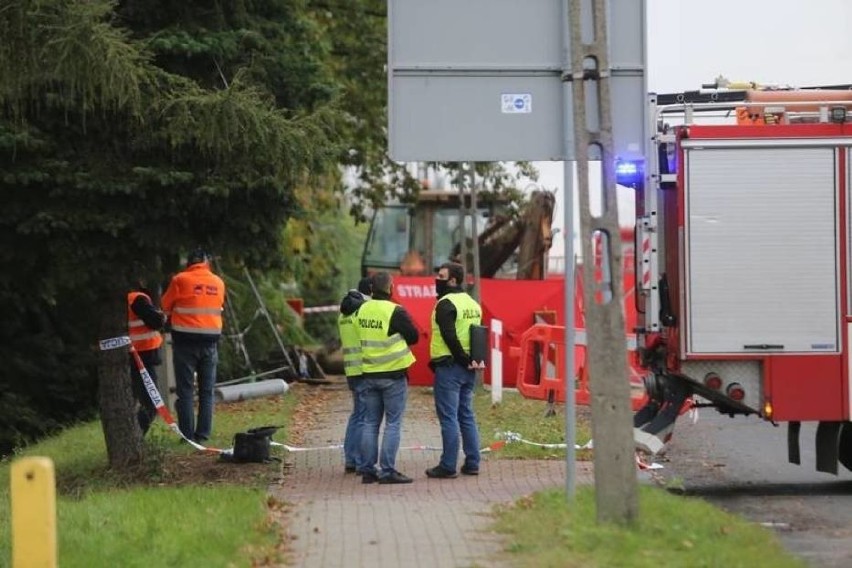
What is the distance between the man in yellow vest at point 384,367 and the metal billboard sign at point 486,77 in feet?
8.21

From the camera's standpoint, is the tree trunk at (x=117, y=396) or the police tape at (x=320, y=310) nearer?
the tree trunk at (x=117, y=396)

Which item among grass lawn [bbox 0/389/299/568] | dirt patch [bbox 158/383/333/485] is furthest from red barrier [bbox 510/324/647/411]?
grass lawn [bbox 0/389/299/568]

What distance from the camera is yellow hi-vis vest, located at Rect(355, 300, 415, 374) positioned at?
485 inches

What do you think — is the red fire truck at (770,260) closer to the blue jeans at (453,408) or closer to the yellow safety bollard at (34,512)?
the blue jeans at (453,408)

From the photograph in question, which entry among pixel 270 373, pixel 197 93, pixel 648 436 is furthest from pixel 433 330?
pixel 270 373

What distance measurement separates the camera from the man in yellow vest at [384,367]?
12281 millimetres

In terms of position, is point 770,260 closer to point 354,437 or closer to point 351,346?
point 351,346

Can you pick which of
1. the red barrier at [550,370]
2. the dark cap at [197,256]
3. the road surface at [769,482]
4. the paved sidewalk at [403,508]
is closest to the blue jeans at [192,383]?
the dark cap at [197,256]

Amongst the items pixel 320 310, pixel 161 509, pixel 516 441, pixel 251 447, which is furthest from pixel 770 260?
pixel 320 310

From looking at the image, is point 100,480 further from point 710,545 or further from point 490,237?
point 490,237

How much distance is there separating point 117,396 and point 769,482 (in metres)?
5.69

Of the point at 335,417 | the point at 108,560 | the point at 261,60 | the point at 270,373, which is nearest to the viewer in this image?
the point at 108,560

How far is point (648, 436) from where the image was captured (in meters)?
12.7

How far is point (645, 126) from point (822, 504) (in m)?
3.66
